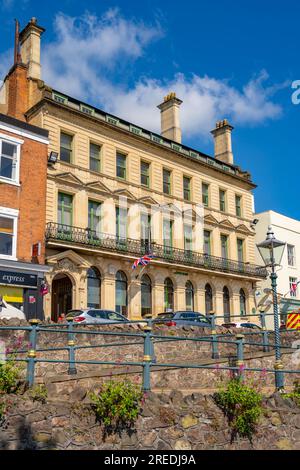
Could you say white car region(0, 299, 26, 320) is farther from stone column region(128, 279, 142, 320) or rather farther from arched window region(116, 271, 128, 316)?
stone column region(128, 279, 142, 320)

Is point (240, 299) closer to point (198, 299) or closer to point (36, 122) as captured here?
point (198, 299)

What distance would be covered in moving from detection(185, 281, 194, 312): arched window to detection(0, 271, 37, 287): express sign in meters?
14.1

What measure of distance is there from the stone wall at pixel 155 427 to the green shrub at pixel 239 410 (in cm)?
14

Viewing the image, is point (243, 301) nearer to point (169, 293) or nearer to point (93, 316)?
point (169, 293)

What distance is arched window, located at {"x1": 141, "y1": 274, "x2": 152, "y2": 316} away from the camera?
35844 millimetres

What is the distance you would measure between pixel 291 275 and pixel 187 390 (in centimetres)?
3785

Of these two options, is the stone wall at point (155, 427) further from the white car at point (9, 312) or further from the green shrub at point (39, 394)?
the white car at point (9, 312)

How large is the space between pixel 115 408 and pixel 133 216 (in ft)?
90.1

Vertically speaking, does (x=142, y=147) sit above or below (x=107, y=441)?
above

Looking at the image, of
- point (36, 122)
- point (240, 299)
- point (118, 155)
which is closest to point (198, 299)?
point (240, 299)

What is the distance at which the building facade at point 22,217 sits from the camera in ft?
87.8

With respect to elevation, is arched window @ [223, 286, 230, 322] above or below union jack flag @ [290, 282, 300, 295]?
below

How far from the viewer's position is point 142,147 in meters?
37.9

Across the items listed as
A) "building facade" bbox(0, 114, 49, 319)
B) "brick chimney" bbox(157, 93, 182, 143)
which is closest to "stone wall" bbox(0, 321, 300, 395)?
"building facade" bbox(0, 114, 49, 319)
